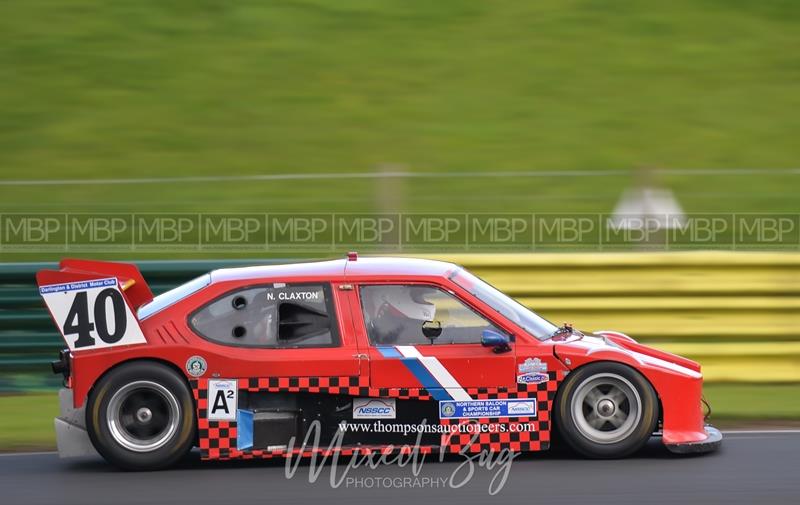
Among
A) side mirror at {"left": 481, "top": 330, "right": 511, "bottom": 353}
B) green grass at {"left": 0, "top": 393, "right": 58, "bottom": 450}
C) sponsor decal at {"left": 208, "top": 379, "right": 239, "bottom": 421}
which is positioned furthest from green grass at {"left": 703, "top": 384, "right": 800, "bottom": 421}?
green grass at {"left": 0, "top": 393, "right": 58, "bottom": 450}

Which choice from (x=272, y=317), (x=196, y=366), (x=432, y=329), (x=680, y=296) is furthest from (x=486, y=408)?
(x=680, y=296)

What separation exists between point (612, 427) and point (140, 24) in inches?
530

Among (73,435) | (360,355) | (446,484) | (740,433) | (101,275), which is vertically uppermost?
(101,275)

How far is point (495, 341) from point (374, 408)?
809mm

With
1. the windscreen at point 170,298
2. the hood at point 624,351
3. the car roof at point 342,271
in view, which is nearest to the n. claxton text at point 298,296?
the car roof at point 342,271

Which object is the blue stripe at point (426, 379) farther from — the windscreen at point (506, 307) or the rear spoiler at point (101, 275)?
the rear spoiler at point (101, 275)

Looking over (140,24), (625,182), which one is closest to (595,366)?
(625,182)

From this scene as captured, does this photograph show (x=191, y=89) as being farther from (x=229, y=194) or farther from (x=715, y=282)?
(x=715, y=282)

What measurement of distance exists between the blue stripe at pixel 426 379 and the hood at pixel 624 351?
0.72 m

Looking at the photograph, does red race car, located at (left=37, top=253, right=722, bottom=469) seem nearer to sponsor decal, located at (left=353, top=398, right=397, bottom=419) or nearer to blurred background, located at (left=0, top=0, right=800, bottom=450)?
sponsor decal, located at (left=353, top=398, right=397, bottom=419)

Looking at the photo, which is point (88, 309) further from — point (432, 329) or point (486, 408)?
point (486, 408)

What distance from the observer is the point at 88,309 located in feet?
23.1

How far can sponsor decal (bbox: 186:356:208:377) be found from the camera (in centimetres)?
684

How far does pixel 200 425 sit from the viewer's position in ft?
22.2
